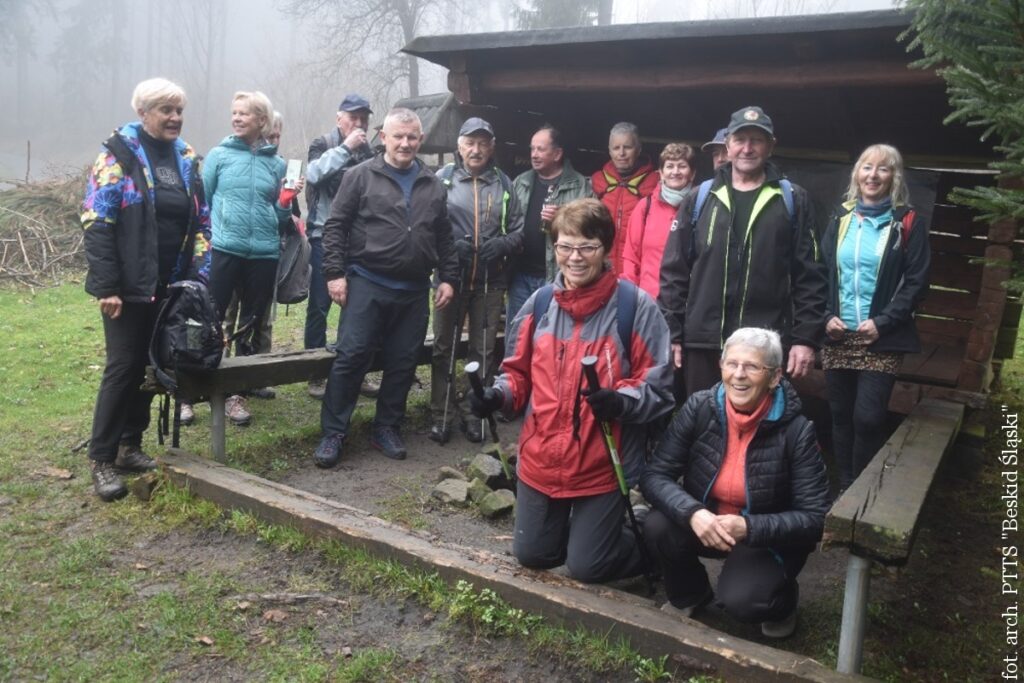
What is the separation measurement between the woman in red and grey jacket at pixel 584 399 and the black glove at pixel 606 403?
13 cm

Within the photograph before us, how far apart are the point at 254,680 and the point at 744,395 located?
222 cm

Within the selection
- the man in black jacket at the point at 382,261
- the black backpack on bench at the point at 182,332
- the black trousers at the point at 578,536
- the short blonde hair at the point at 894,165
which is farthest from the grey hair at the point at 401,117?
the short blonde hair at the point at 894,165

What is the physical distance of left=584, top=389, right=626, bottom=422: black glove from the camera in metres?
3.22

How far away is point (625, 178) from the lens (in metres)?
5.98

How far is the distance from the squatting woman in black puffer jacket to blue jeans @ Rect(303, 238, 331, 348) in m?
3.97

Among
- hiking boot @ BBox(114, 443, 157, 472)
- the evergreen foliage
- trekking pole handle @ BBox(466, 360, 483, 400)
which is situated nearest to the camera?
the evergreen foliage

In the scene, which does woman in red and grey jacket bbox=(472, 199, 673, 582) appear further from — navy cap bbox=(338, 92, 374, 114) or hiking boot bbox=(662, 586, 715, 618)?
navy cap bbox=(338, 92, 374, 114)

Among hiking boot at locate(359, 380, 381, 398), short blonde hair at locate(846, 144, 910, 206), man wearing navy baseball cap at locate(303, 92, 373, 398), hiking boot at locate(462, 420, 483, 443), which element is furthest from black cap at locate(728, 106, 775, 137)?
hiking boot at locate(359, 380, 381, 398)

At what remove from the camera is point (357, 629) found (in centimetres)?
338

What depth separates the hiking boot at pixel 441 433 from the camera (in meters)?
6.04

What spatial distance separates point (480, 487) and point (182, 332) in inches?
78.4

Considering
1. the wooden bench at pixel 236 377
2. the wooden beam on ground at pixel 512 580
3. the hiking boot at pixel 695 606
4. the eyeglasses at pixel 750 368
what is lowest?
the hiking boot at pixel 695 606

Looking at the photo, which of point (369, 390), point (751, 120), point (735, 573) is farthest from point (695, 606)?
point (369, 390)

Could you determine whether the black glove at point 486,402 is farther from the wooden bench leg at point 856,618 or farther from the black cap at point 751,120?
the black cap at point 751,120
